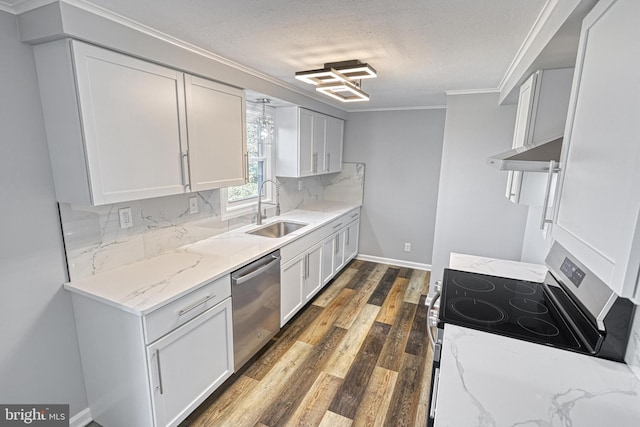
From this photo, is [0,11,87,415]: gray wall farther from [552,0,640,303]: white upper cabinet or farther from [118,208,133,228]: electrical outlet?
[552,0,640,303]: white upper cabinet

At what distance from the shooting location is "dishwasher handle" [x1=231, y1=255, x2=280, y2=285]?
2.02 meters

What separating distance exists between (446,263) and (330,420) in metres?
2.13

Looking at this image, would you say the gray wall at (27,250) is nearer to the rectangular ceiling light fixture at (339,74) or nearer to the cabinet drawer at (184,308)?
the cabinet drawer at (184,308)

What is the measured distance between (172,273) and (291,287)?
1182mm

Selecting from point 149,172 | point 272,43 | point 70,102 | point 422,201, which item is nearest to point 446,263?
point 422,201

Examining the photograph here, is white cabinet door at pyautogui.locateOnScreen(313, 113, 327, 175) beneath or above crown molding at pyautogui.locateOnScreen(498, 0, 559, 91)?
beneath

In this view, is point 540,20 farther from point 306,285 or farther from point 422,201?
point 422,201

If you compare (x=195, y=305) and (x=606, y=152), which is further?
(x=195, y=305)

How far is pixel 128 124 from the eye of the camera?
63.5 inches

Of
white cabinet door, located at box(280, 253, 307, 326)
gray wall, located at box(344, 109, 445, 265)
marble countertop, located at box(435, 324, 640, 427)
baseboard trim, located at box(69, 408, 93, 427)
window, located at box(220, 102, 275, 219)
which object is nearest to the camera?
marble countertop, located at box(435, 324, 640, 427)

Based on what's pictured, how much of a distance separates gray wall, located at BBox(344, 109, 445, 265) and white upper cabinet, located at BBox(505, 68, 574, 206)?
2.26 m

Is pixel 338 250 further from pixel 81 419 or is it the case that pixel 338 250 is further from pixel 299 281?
pixel 81 419

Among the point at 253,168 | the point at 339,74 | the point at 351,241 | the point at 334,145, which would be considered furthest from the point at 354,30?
the point at 351,241

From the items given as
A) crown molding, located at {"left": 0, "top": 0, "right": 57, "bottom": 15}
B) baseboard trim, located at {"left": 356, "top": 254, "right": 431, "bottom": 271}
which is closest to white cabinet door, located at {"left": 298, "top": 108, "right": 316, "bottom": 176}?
baseboard trim, located at {"left": 356, "top": 254, "right": 431, "bottom": 271}
